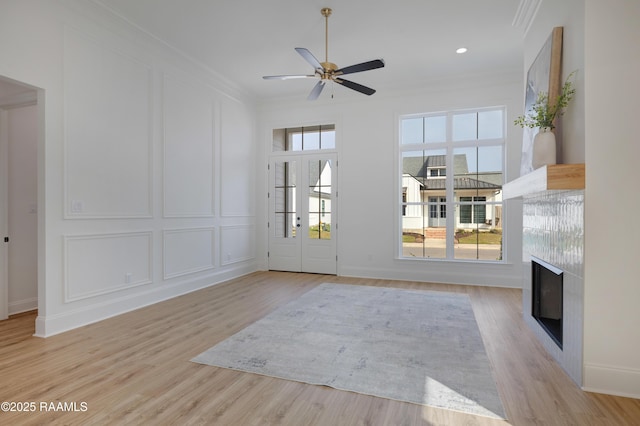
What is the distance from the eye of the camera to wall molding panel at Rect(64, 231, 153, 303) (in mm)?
3467

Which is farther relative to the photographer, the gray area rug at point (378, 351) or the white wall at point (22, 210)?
the white wall at point (22, 210)

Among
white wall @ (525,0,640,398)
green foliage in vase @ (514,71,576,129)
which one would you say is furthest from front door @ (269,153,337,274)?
white wall @ (525,0,640,398)

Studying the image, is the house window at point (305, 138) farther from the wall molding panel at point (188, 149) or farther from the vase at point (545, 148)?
the vase at point (545, 148)

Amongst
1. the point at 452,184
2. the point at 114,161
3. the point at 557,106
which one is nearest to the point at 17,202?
the point at 114,161

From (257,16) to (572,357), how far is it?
4309 millimetres

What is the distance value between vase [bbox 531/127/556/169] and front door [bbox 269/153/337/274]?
3.97m

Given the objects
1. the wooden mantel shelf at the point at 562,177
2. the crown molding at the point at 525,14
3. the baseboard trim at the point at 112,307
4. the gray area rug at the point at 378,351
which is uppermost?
the crown molding at the point at 525,14

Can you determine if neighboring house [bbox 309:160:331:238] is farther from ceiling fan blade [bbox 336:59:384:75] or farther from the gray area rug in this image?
ceiling fan blade [bbox 336:59:384:75]

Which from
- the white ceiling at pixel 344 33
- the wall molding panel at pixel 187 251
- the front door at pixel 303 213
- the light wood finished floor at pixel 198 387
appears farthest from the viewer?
the front door at pixel 303 213

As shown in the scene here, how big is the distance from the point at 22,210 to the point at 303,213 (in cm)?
408

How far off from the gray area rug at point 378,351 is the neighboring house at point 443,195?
1.83 metres

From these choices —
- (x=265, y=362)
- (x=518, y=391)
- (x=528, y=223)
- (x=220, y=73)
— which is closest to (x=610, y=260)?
(x=518, y=391)

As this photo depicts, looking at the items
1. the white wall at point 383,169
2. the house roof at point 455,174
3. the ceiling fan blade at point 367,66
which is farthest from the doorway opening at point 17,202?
the house roof at point 455,174

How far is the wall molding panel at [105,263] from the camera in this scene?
11.4ft
